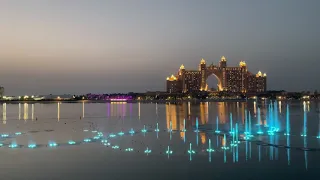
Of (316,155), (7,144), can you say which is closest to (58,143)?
(7,144)

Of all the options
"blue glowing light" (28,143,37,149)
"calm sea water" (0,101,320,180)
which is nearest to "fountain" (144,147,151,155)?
"calm sea water" (0,101,320,180)

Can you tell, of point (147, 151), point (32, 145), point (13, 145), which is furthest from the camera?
point (13, 145)

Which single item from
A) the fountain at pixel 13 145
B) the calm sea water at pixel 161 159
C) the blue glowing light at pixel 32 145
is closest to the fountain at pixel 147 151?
the calm sea water at pixel 161 159

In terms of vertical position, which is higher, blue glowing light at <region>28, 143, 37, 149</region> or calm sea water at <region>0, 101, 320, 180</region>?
blue glowing light at <region>28, 143, 37, 149</region>

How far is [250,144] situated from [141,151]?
6372 millimetres

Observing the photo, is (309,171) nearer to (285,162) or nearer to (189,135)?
(285,162)

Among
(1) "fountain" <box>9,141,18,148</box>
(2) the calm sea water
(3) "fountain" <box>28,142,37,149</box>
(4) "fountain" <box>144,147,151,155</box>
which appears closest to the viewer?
(2) the calm sea water

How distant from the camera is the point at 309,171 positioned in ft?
51.4

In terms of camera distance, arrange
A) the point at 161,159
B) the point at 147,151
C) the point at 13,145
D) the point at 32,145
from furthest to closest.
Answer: the point at 13,145, the point at 32,145, the point at 147,151, the point at 161,159

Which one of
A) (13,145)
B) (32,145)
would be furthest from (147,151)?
(13,145)

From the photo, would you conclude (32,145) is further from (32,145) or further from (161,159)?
(161,159)

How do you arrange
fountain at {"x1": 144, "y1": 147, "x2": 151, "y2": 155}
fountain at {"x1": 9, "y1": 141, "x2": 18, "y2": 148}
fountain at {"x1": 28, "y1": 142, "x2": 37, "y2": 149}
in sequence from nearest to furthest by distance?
1. fountain at {"x1": 144, "y1": 147, "x2": 151, "y2": 155}
2. fountain at {"x1": 28, "y1": 142, "x2": 37, "y2": 149}
3. fountain at {"x1": 9, "y1": 141, "x2": 18, "y2": 148}

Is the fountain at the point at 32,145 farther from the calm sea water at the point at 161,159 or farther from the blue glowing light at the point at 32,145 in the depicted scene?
the calm sea water at the point at 161,159

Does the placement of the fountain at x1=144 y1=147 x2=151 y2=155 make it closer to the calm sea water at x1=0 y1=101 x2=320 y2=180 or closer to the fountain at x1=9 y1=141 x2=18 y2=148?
the calm sea water at x1=0 y1=101 x2=320 y2=180
